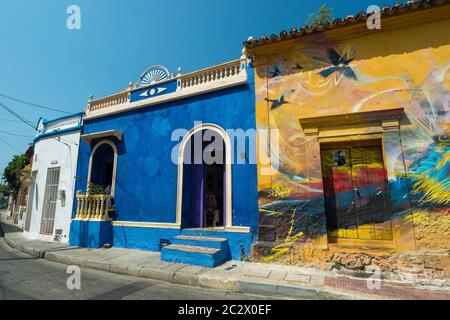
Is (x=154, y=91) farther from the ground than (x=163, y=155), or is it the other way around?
(x=154, y=91)

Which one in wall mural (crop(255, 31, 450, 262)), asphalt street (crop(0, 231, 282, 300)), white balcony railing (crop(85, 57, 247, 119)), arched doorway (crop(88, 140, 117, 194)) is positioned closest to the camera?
asphalt street (crop(0, 231, 282, 300))

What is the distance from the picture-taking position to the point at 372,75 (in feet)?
18.7

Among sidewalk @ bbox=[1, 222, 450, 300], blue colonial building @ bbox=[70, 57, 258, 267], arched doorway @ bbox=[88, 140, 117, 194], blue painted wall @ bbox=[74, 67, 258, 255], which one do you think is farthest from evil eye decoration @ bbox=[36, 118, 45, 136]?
sidewalk @ bbox=[1, 222, 450, 300]

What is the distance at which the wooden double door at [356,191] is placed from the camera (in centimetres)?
535

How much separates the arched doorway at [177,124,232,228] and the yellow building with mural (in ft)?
4.49

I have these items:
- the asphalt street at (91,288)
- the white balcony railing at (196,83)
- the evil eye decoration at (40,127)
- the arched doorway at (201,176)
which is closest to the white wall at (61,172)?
the evil eye decoration at (40,127)

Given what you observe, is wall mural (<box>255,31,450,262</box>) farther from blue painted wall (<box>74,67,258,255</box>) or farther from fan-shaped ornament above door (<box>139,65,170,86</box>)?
fan-shaped ornament above door (<box>139,65,170,86</box>)

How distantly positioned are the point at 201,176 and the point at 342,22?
5852mm

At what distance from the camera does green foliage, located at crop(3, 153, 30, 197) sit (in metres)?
20.9

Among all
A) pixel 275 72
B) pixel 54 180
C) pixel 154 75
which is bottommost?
pixel 54 180

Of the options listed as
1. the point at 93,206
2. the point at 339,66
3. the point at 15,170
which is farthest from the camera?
the point at 15,170

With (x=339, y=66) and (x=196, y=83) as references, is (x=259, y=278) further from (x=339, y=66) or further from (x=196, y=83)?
(x=196, y=83)

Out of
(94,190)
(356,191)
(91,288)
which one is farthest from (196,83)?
(91,288)

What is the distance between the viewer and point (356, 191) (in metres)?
5.61
